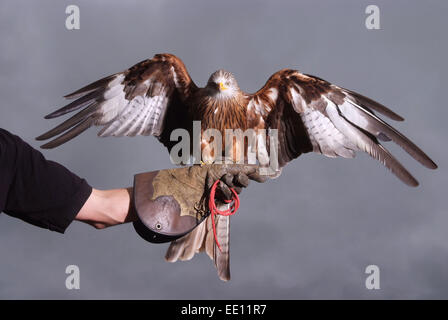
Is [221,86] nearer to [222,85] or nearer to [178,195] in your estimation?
[222,85]

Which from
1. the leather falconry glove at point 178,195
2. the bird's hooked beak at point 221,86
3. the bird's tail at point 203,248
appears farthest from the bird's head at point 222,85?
the leather falconry glove at point 178,195

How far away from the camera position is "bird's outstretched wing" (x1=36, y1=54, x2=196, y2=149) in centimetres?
500

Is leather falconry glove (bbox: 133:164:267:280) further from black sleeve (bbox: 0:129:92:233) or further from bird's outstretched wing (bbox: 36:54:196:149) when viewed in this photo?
bird's outstretched wing (bbox: 36:54:196:149)

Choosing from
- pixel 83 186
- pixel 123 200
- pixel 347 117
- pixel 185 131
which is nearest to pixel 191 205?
pixel 123 200

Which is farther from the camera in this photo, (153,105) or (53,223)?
(153,105)

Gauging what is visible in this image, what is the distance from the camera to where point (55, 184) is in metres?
2.81

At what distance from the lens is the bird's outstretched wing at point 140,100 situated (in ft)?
16.4

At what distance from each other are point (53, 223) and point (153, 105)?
2.45 meters

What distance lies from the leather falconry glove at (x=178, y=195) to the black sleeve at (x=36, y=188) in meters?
0.37

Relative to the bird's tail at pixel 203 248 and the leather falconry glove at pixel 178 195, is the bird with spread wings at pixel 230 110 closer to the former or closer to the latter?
the bird's tail at pixel 203 248

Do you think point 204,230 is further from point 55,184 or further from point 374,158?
point 374,158

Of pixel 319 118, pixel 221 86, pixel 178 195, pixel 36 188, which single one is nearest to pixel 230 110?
pixel 221 86

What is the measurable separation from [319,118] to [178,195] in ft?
6.99

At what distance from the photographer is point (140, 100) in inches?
200
